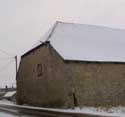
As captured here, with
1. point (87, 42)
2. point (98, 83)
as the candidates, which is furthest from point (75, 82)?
point (87, 42)

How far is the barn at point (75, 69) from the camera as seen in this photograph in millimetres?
28062

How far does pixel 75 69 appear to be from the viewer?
28.3 m

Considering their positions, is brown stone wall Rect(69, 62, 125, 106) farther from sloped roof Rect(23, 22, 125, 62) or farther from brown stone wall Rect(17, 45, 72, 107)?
brown stone wall Rect(17, 45, 72, 107)

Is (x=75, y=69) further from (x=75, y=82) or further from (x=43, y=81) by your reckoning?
(x=43, y=81)

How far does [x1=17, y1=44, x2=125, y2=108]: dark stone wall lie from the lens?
27853 mm

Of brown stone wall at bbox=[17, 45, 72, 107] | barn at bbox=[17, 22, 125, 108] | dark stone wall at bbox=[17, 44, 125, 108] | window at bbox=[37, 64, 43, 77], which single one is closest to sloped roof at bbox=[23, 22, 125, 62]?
barn at bbox=[17, 22, 125, 108]

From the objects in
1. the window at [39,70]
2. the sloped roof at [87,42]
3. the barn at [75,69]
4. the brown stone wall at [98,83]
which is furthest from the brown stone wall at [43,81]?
the sloped roof at [87,42]

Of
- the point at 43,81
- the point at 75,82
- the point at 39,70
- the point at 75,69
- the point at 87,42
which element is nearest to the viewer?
the point at 75,82

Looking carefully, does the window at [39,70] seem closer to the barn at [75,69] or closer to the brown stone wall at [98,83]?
the barn at [75,69]

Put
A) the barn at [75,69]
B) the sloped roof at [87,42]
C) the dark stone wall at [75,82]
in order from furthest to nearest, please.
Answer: the sloped roof at [87,42], the barn at [75,69], the dark stone wall at [75,82]

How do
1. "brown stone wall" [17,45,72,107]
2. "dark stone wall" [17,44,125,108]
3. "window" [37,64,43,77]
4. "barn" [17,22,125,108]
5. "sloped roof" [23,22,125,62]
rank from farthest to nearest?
"window" [37,64,43,77]
"sloped roof" [23,22,125,62]
"brown stone wall" [17,45,72,107]
"barn" [17,22,125,108]
"dark stone wall" [17,44,125,108]

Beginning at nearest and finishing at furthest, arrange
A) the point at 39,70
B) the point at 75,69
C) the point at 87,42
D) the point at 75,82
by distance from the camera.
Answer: the point at 75,82 < the point at 75,69 < the point at 39,70 < the point at 87,42

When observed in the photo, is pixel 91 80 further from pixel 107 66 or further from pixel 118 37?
pixel 118 37

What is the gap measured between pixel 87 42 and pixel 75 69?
560 cm
